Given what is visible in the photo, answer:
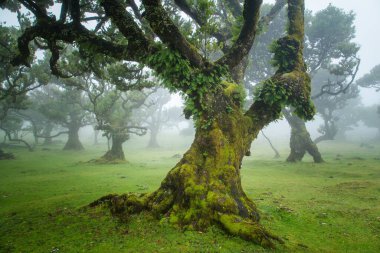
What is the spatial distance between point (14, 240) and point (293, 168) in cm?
2243

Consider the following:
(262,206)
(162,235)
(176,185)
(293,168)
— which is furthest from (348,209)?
(293,168)

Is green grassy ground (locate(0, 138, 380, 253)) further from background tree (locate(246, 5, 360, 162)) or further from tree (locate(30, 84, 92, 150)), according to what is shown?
tree (locate(30, 84, 92, 150))

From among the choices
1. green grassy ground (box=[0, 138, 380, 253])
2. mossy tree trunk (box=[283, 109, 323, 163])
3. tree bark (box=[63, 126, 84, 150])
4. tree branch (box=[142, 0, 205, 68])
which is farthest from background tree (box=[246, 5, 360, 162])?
tree bark (box=[63, 126, 84, 150])

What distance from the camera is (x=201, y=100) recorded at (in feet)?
31.6

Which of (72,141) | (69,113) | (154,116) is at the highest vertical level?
(154,116)

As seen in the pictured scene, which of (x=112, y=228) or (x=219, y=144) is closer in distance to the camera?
(x=112, y=228)

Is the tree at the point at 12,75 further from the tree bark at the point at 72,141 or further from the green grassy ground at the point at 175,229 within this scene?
the tree bark at the point at 72,141

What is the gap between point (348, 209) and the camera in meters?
10.2

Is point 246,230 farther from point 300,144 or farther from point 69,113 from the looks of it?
point 69,113

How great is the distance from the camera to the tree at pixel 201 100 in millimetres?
7621

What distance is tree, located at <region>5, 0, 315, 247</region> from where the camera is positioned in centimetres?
762

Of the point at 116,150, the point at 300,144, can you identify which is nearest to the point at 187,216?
the point at 116,150

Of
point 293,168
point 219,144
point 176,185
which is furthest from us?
point 293,168

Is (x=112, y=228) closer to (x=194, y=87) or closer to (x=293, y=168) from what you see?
(x=194, y=87)
